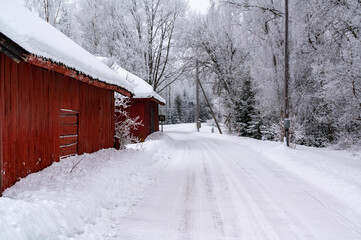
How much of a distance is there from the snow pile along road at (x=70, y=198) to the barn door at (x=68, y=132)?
0.27m

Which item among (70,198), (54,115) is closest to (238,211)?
(70,198)

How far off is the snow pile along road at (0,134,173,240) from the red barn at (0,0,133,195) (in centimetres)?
37

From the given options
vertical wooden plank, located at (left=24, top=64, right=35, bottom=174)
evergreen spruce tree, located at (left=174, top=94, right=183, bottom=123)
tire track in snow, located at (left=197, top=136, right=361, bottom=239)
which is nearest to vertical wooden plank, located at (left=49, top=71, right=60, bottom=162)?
vertical wooden plank, located at (left=24, top=64, right=35, bottom=174)

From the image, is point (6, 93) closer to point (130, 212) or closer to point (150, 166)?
point (130, 212)

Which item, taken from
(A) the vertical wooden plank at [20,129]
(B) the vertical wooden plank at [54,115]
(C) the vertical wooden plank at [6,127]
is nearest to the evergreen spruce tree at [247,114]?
(B) the vertical wooden plank at [54,115]

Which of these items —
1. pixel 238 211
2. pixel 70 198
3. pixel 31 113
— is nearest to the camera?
pixel 70 198

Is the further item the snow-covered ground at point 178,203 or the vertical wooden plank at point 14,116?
the vertical wooden plank at point 14,116

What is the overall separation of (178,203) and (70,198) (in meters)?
1.96

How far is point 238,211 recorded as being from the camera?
14.5ft

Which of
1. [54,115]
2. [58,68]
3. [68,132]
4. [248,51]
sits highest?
[248,51]

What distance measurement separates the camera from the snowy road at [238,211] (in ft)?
11.9

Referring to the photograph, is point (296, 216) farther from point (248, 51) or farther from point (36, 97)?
point (248, 51)

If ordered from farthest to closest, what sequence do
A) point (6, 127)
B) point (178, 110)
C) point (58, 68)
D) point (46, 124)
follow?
point (178, 110) → point (46, 124) → point (58, 68) → point (6, 127)

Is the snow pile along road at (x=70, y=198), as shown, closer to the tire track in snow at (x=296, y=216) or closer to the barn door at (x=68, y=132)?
the barn door at (x=68, y=132)
